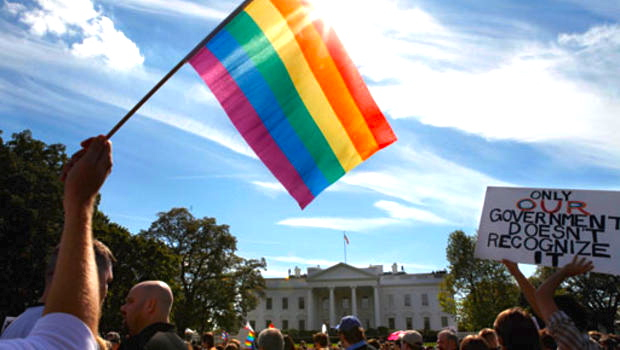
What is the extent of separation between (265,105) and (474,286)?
156 ft

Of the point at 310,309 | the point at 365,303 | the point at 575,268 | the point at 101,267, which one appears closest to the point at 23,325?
the point at 101,267

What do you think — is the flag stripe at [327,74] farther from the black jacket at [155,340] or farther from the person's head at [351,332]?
the black jacket at [155,340]

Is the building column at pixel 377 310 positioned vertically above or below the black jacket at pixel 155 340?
below

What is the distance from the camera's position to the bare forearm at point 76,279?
109 cm

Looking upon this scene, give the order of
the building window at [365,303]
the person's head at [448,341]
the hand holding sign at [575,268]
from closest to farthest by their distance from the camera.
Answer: the hand holding sign at [575,268] → the person's head at [448,341] → the building window at [365,303]

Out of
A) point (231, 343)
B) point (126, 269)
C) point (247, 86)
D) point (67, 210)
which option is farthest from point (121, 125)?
point (126, 269)

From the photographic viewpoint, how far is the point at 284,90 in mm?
4789

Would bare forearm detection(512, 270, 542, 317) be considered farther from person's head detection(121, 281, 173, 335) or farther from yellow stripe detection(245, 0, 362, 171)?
person's head detection(121, 281, 173, 335)

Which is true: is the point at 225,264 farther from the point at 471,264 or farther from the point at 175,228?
the point at 471,264

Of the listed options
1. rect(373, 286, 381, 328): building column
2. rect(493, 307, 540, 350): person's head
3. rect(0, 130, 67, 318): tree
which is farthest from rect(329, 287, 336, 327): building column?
rect(493, 307, 540, 350): person's head

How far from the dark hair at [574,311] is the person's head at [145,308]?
2.60 m

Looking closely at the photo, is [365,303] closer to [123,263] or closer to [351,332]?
[123,263]

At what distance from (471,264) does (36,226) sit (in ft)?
128

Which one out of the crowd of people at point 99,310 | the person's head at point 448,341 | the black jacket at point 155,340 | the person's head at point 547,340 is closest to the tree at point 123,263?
the person's head at point 448,341
